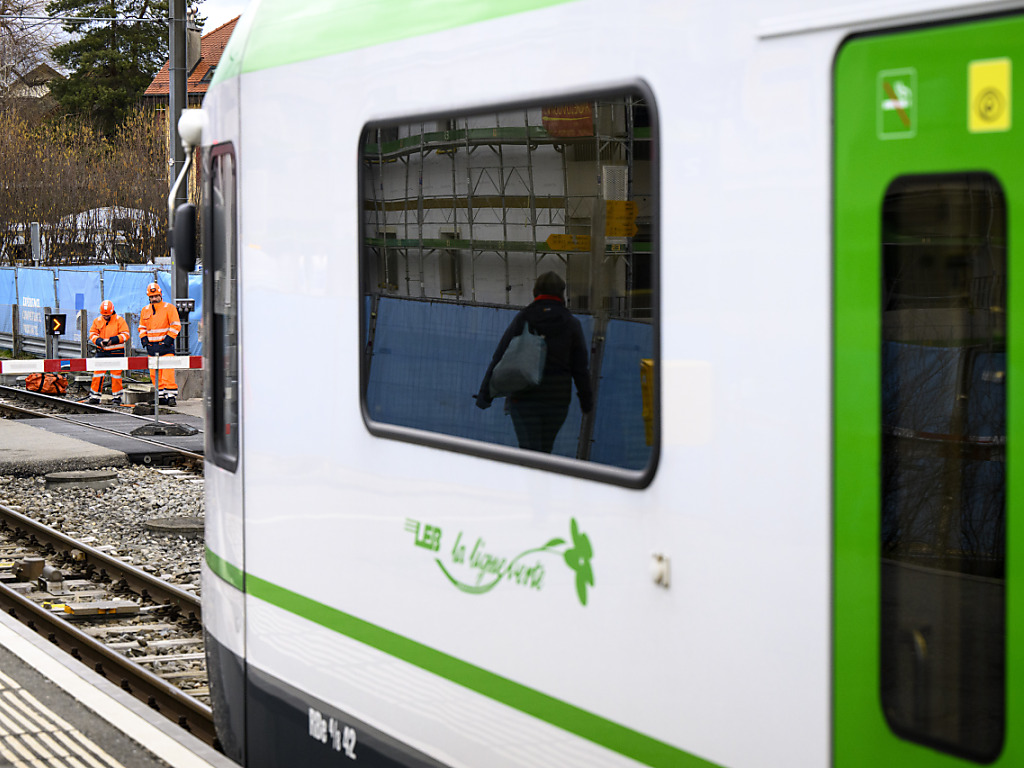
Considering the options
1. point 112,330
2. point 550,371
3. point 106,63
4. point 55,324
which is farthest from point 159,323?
point 106,63

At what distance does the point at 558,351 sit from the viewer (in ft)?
10.5

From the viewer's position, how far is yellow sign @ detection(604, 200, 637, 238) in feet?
9.74

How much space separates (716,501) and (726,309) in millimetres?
387

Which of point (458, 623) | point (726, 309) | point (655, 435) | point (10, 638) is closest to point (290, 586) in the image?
point (458, 623)

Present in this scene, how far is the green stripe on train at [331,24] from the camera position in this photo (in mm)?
3396

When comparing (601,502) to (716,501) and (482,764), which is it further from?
(482,764)

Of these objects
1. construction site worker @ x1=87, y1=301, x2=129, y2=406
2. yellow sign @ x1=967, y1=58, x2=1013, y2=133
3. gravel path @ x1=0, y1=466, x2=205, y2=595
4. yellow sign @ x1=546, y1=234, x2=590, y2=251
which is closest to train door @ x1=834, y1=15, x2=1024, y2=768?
yellow sign @ x1=967, y1=58, x2=1013, y2=133

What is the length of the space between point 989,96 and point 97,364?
16194 mm

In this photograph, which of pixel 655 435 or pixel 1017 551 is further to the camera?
pixel 655 435

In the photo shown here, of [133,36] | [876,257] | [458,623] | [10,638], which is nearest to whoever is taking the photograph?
[876,257]

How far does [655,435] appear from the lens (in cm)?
287

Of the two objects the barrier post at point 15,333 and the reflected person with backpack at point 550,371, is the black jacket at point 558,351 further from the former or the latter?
the barrier post at point 15,333

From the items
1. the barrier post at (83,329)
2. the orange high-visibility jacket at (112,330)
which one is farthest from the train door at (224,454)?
the barrier post at (83,329)

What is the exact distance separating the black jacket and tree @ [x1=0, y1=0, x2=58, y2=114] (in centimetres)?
5573
